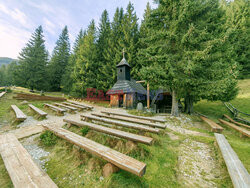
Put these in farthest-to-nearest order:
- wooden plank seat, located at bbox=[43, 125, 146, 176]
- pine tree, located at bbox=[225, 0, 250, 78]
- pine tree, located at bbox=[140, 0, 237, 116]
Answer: pine tree, located at bbox=[225, 0, 250, 78] → pine tree, located at bbox=[140, 0, 237, 116] → wooden plank seat, located at bbox=[43, 125, 146, 176]

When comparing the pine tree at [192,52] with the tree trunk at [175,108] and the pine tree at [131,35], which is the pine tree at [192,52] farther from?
the pine tree at [131,35]

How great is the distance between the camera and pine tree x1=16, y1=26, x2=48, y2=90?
22281mm

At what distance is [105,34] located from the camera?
21.5m

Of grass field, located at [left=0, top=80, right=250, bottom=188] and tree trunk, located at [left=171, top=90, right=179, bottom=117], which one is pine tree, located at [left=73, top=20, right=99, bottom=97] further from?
grass field, located at [left=0, top=80, right=250, bottom=188]

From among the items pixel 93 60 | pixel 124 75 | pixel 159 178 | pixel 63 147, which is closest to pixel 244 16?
pixel 124 75

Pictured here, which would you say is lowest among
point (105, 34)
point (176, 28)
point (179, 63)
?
point (179, 63)

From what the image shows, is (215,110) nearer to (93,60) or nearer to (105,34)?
(93,60)

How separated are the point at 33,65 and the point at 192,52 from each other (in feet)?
101

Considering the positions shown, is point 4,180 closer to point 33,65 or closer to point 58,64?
point 33,65

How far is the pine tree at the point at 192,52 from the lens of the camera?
7.07 metres

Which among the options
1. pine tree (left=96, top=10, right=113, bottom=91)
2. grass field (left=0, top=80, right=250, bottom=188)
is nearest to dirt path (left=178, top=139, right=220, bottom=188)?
grass field (left=0, top=80, right=250, bottom=188)

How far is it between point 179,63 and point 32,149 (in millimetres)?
9932

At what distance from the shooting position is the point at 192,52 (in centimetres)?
732

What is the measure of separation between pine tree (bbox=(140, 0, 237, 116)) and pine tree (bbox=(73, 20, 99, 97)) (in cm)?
1257
